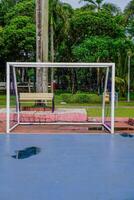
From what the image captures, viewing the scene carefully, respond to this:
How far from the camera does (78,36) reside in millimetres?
45219

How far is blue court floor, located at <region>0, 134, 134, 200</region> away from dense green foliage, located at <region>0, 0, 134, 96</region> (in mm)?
24066

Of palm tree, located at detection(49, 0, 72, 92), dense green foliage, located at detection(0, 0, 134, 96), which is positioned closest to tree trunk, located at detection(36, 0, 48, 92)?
dense green foliage, located at detection(0, 0, 134, 96)

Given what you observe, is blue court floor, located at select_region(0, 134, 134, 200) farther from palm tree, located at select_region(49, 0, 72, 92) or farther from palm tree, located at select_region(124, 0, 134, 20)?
palm tree, located at select_region(124, 0, 134, 20)

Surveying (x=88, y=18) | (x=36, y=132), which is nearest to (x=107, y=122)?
(x=36, y=132)

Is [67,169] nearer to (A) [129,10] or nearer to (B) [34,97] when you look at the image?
(B) [34,97]

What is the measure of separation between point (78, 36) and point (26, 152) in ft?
117

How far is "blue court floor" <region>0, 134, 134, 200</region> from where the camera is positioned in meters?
6.63

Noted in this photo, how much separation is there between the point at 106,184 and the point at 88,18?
121 feet

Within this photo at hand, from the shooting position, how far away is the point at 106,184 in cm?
720

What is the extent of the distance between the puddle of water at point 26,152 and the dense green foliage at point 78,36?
24.9 meters

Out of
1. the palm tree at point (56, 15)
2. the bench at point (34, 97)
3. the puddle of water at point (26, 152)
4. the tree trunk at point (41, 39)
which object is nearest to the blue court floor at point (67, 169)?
the puddle of water at point (26, 152)

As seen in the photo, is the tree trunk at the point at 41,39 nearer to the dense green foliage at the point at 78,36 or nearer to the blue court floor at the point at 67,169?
the blue court floor at the point at 67,169

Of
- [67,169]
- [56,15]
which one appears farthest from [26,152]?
[56,15]

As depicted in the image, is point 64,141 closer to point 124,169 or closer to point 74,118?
point 124,169
